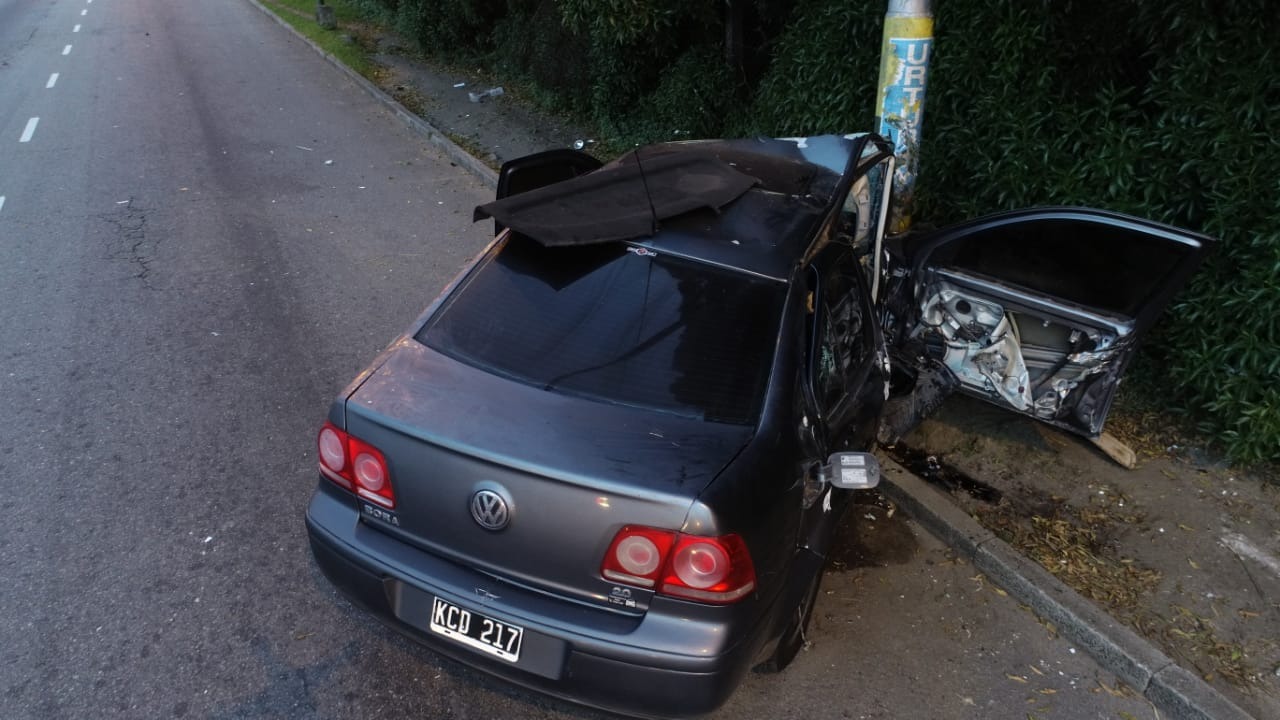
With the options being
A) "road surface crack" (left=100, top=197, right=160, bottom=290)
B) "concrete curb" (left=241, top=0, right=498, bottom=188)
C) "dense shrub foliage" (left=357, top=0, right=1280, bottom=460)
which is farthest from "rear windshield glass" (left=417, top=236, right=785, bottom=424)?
"concrete curb" (left=241, top=0, right=498, bottom=188)

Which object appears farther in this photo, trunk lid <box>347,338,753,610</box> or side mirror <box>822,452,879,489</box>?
side mirror <box>822,452,879,489</box>

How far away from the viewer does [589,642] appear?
8.36 feet

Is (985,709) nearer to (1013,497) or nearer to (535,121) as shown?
(1013,497)

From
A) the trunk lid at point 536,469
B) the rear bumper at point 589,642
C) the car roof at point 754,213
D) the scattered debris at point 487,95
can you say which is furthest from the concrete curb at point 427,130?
the rear bumper at point 589,642

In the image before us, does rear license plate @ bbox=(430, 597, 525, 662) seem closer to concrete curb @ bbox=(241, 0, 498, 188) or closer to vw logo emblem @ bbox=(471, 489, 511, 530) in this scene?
vw logo emblem @ bbox=(471, 489, 511, 530)

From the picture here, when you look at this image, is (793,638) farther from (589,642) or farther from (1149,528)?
(1149,528)

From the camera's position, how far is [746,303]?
3068mm

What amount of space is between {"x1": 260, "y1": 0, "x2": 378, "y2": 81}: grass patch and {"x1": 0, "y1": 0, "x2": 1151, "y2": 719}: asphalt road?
6274mm

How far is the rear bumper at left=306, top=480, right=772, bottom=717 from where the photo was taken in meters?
2.53

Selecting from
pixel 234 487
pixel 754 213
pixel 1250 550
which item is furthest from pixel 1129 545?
pixel 234 487

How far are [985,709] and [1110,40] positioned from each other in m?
4.02

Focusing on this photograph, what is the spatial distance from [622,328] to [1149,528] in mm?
2974

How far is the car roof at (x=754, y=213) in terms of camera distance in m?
3.18

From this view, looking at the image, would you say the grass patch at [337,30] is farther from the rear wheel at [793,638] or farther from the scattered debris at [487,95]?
the rear wheel at [793,638]
